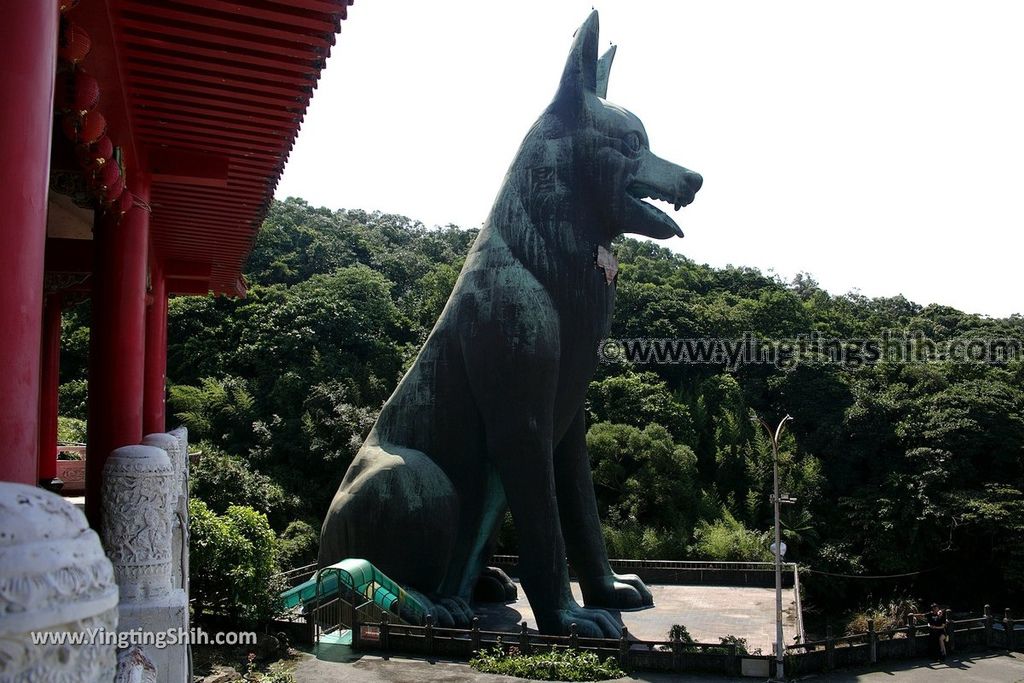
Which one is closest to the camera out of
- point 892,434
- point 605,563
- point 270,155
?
point 270,155

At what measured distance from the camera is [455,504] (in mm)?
12602

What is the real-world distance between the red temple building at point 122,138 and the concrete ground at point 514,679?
665 centimetres

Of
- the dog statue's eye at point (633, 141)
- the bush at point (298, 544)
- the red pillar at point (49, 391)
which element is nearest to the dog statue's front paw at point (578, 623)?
the dog statue's eye at point (633, 141)

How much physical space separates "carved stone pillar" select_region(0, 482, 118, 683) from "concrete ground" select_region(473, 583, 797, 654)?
12.6 metres

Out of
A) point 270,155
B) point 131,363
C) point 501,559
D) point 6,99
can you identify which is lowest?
point 501,559

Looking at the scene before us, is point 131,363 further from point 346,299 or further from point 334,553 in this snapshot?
point 346,299

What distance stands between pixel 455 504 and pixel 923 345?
25938 millimetres

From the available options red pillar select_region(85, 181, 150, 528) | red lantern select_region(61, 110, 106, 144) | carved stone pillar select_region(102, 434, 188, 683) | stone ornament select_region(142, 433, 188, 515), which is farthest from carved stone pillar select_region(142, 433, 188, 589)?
red lantern select_region(61, 110, 106, 144)

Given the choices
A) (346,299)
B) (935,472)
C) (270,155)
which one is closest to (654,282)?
(346,299)

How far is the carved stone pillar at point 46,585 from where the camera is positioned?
1.35m

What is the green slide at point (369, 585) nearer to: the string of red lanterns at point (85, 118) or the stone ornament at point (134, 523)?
the string of red lanterns at point (85, 118)

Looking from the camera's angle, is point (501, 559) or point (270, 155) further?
point (501, 559)

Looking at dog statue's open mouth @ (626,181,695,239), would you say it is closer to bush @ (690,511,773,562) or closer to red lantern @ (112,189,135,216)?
red lantern @ (112,189,135,216)

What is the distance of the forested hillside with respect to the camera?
24719mm
